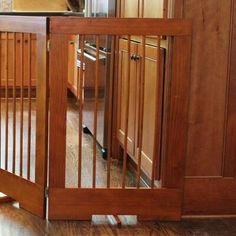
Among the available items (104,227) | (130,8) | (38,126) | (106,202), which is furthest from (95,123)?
(130,8)

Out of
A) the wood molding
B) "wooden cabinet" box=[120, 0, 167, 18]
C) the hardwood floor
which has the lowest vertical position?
the hardwood floor

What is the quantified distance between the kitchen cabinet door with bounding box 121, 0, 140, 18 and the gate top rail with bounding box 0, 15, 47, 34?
0.75m

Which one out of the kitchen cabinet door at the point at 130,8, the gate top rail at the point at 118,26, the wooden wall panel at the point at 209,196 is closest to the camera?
the gate top rail at the point at 118,26

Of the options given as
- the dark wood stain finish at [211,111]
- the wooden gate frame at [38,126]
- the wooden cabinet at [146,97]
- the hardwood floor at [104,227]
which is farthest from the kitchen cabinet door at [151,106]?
the wooden gate frame at [38,126]

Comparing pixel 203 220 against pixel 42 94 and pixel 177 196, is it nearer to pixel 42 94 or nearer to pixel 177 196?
pixel 177 196

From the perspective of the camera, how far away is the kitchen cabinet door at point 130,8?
2876 mm

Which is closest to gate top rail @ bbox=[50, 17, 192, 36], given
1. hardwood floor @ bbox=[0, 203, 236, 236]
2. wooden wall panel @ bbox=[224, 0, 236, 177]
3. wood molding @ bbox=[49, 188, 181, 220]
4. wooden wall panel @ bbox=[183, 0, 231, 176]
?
wooden wall panel @ bbox=[183, 0, 231, 176]

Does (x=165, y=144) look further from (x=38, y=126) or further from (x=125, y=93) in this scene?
(x=125, y=93)

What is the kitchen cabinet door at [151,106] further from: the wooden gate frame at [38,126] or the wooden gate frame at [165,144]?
the wooden gate frame at [38,126]

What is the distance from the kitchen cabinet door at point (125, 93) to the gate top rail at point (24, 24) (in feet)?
2.07

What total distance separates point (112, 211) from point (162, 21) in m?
0.90

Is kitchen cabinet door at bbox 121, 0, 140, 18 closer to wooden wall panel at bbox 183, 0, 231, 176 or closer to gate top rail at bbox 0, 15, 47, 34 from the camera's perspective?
wooden wall panel at bbox 183, 0, 231, 176

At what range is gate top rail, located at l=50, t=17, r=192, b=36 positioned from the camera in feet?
7.25

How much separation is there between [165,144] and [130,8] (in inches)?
39.8
